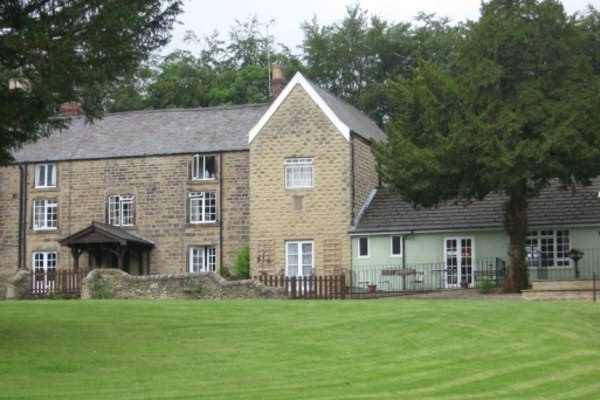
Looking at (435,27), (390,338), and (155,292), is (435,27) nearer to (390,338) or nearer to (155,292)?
(155,292)

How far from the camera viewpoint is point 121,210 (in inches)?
2004

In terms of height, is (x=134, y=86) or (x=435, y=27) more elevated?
(x=435, y=27)

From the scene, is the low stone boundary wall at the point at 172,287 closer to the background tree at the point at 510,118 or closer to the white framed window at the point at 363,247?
the background tree at the point at 510,118

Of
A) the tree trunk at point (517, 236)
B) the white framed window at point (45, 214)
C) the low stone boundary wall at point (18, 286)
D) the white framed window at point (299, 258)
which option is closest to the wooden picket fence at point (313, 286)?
the tree trunk at point (517, 236)

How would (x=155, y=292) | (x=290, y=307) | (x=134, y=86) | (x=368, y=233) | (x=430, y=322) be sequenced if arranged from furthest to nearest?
(x=134, y=86) < (x=368, y=233) < (x=155, y=292) < (x=290, y=307) < (x=430, y=322)

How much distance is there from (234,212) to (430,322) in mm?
27173

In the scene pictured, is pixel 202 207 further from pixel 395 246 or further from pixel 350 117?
pixel 395 246

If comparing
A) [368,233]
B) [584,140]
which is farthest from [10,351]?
[368,233]

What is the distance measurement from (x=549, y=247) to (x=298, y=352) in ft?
85.8

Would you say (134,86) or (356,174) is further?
(134,86)

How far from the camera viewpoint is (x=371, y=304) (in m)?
27.3

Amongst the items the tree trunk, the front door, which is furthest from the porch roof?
the tree trunk

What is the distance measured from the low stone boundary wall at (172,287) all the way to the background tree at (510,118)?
7.17 m

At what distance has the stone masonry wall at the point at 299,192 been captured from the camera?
4625cm
